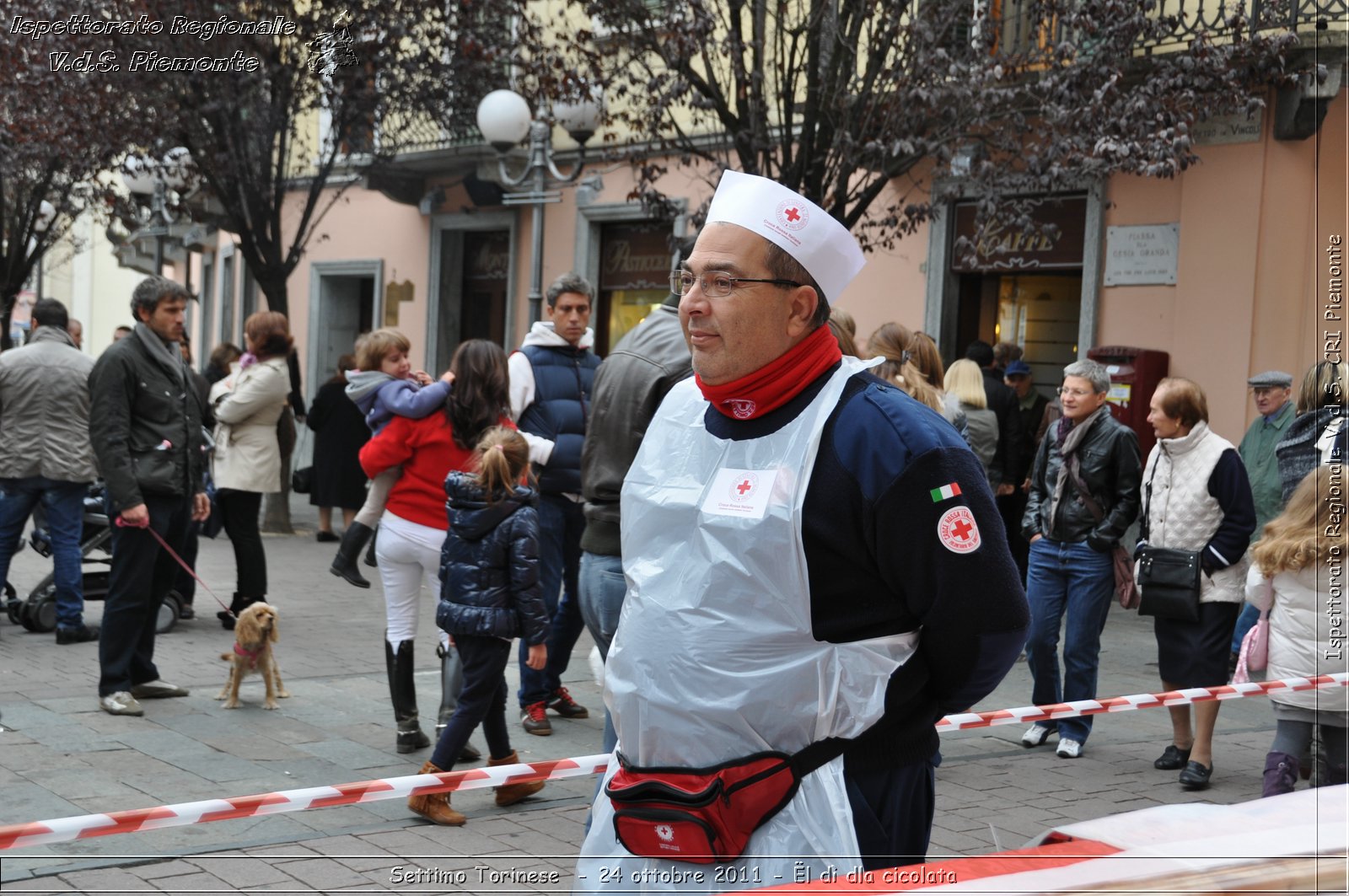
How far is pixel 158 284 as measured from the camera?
289 inches

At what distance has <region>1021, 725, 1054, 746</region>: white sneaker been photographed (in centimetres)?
723

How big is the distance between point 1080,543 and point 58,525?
614cm

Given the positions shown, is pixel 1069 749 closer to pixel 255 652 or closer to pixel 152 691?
pixel 255 652

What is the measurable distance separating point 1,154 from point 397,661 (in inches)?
723

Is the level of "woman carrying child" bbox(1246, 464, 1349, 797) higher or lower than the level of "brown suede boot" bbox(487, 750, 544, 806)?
higher

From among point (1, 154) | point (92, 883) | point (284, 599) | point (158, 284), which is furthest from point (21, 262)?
point (92, 883)

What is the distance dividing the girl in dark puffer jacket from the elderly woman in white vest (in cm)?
305

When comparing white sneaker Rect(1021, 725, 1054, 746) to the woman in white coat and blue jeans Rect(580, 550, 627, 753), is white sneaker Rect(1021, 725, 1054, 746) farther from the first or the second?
the woman in white coat

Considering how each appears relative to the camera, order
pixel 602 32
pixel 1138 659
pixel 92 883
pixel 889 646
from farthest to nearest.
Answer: pixel 602 32 < pixel 1138 659 < pixel 92 883 < pixel 889 646

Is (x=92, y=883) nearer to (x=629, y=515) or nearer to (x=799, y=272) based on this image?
(x=629, y=515)

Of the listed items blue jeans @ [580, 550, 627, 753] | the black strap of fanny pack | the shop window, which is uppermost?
the shop window

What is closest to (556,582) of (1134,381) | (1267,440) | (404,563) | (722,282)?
(404,563)

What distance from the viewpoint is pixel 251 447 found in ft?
32.2

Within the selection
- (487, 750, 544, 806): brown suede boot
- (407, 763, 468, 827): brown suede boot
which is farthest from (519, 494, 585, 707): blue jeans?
(407, 763, 468, 827): brown suede boot
